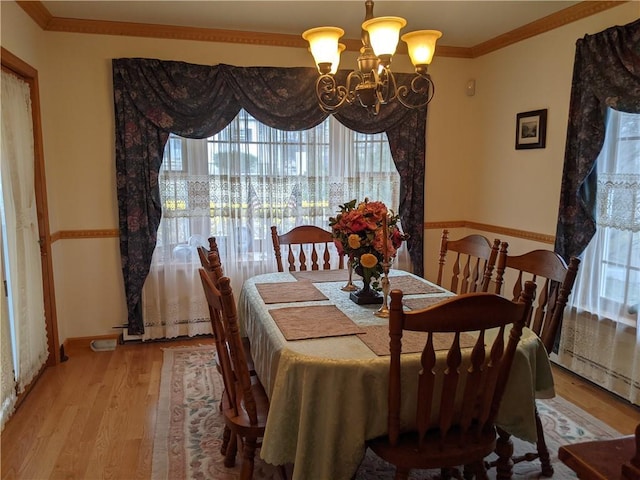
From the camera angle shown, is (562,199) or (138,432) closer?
(138,432)

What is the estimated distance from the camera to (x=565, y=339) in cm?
329

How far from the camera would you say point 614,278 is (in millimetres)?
2986

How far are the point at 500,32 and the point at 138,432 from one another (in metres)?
3.75

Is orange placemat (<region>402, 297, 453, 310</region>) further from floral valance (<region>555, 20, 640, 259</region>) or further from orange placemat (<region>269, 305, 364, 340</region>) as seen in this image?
floral valance (<region>555, 20, 640, 259</region>)

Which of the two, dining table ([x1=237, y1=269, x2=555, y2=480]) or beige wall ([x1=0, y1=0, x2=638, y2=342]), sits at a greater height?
beige wall ([x1=0, y1=0, x2=638, y2=342])

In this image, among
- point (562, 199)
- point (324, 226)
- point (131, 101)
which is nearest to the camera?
point (562, 199)

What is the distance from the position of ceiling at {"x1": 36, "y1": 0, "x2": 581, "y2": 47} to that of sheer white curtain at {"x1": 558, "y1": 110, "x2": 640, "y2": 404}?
3.36 ft

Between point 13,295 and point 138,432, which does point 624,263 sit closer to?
point 138,432

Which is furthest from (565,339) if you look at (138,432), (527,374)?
(138,432)

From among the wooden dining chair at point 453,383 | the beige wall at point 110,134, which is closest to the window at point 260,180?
the beige wall at point 110,134

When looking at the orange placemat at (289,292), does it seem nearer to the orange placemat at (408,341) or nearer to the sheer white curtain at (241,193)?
the orange placemat at (408,341)

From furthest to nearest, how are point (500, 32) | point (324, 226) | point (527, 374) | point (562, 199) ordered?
point (324, 226), point (500, 32), point (562, 199), point (527, 374)

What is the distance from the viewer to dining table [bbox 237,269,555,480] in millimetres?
1604

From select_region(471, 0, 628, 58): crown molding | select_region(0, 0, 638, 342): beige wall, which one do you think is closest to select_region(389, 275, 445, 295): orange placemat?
select_region(0, 0, 638, 342): beige wall
